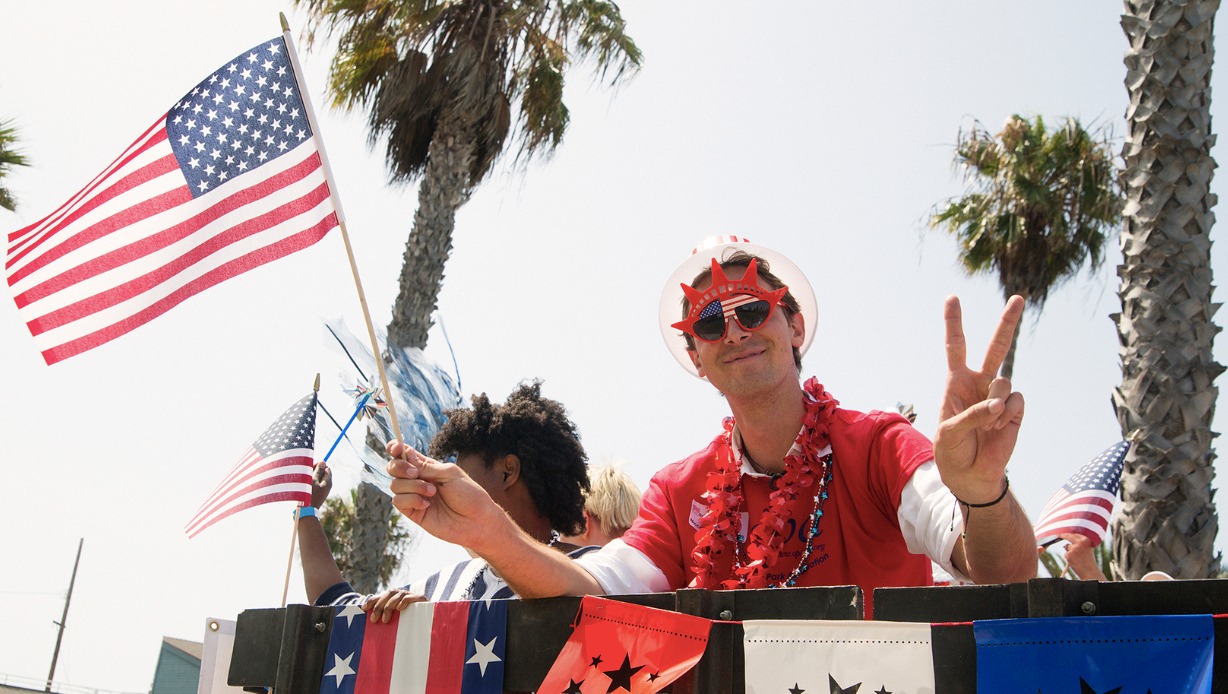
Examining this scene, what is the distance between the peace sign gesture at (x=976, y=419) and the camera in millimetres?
2195

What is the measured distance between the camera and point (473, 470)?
3932mm

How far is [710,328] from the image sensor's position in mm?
3164

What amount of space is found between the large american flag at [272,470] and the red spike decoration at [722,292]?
10.4 ft

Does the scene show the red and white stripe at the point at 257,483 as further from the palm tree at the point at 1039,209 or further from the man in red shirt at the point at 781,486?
the palm tree at the point at 1039,209

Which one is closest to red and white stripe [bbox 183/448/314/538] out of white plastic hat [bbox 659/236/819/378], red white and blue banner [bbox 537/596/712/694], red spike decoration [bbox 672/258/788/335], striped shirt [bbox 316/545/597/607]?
striped shirt [bbox 316/545/597/607]

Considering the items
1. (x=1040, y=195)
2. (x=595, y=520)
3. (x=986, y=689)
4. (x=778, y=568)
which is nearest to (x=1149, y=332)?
(x=595, y=520)

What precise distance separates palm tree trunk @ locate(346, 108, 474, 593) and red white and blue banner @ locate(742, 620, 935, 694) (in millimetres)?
8055

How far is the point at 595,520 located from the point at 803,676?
9.67 ft

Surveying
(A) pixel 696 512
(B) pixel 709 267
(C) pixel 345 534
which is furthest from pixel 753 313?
(C) pixel 345 534

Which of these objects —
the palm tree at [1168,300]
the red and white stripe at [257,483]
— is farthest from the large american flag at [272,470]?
the palm tree at [1168,300]

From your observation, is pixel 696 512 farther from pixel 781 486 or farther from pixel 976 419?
pixel 976 419

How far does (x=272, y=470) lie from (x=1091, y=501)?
463cm

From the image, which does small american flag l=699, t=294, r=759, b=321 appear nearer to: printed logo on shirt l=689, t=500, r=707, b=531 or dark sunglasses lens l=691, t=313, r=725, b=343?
dark sunglasses lens l=691, t=313, r=725, b=343

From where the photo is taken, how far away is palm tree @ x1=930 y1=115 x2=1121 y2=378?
1417cm
